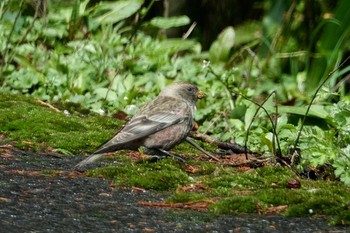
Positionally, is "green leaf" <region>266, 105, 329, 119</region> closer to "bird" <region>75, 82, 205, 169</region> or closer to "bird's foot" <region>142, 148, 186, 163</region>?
"bird" <region>75, 82, 205, 169</region>

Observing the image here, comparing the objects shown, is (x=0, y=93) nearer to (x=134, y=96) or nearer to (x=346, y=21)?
(x=134, y=96)

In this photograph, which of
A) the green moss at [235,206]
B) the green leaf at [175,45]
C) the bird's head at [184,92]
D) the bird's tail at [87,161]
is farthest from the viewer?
the green leaf at [175,45]

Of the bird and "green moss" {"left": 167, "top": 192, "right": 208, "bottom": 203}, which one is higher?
"green moss" {"left": 167, "top": 192, "right": 208, "bottom": 203}

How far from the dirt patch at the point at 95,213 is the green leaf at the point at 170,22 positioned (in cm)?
618

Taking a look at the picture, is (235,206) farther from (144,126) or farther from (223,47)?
(223,47)

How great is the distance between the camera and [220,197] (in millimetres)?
4422

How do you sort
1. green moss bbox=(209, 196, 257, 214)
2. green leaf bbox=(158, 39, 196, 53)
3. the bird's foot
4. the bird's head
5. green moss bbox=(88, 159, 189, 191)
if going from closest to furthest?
green moss bbox=(209, 196, 257, 214)
green moss bbox=(88, 159, 189, 191)
the bird's foot
the bird's head
green leaf bbox=(158, 39, 196, 53)

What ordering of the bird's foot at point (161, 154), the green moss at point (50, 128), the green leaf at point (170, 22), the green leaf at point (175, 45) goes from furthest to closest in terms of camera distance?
1. the green leaf at point (170, 22)
2. the green leaf at point (175, 45)
3. the green moss at point (50, 128)
4. the bird's foot at point (161, 154)

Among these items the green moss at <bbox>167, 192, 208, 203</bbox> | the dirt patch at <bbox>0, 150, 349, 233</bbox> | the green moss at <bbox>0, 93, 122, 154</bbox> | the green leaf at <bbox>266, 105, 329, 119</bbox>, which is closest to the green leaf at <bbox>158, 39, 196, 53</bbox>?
the green moss at <bbox>0, 93, 122, 154</bbox>

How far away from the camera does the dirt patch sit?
3.68m

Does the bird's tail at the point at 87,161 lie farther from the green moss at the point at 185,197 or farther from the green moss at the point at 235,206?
the green moss at the point at 235,206

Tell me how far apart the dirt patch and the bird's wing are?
0.88 meters

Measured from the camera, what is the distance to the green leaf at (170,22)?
10.9 m

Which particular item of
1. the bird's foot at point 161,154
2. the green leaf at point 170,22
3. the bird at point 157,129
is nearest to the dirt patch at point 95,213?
the bird's foot at point 161,154
